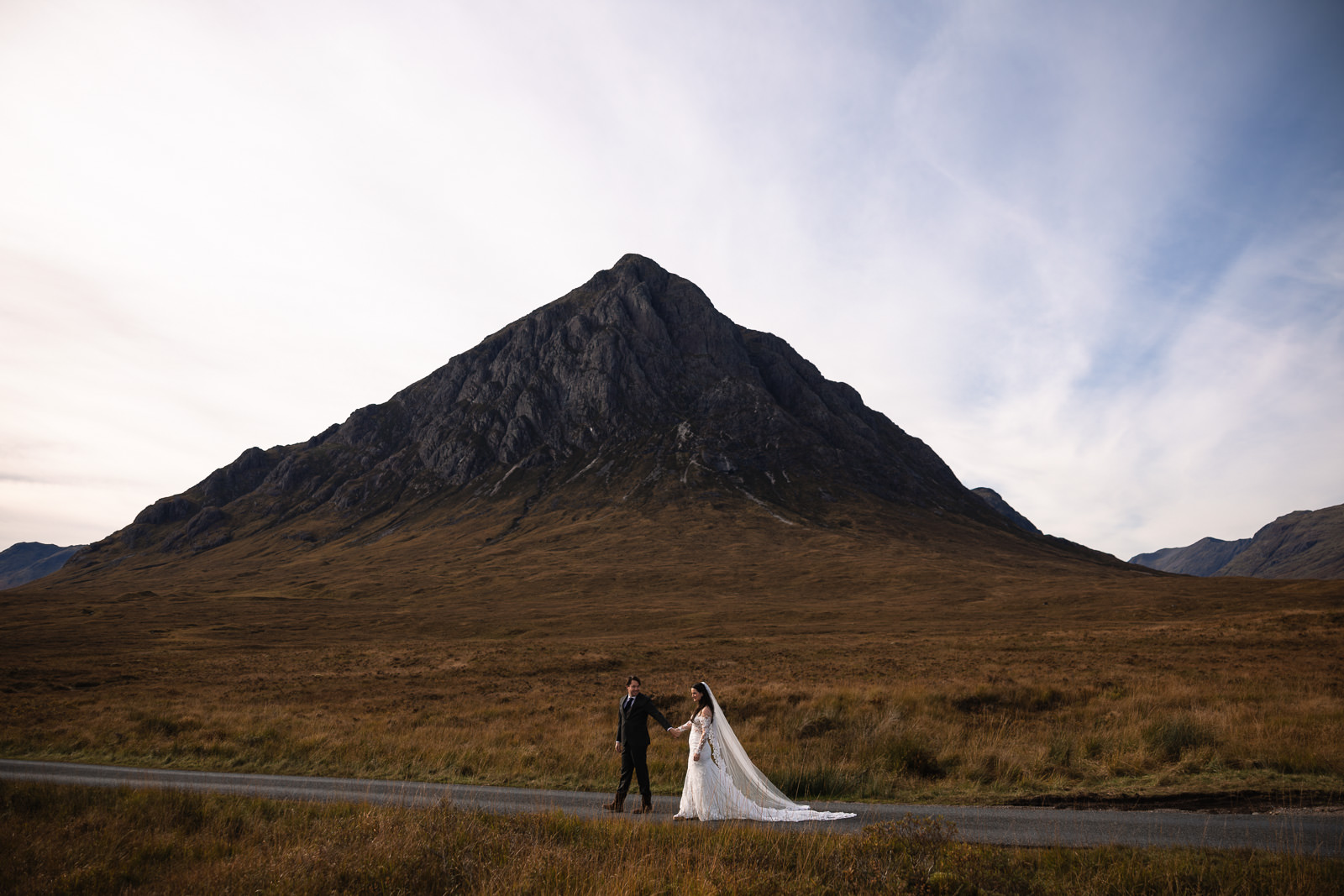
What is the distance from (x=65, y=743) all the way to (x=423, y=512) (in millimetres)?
182583

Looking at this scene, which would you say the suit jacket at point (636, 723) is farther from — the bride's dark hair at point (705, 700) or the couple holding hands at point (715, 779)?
the bride's dark hair at point (705, 700)

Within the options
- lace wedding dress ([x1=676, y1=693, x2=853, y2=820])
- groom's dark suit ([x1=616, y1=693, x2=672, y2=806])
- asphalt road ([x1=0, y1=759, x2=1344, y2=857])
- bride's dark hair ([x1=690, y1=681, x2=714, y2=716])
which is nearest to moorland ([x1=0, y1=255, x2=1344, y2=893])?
asphalt road ([x1=0, y1=759, x2=1344, y2=857])

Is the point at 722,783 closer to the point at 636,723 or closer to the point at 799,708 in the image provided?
the point at 636,723

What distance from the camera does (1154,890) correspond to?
739 centimetres

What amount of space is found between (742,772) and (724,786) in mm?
442

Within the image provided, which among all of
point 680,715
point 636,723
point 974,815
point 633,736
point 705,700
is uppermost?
point 705,700

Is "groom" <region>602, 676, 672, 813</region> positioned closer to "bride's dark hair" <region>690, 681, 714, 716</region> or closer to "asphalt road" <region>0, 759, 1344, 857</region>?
"asphalt road" <region>0, 759, 1344, 857</region>

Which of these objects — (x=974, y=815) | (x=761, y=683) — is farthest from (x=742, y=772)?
(x=761, y=683)

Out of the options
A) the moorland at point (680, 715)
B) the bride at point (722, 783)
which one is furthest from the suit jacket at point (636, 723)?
the moorland at point (680, 715)

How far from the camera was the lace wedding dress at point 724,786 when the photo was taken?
11.1 meters

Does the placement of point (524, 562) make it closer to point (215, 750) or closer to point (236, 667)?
point (236, 667)

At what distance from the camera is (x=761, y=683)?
3061 cm

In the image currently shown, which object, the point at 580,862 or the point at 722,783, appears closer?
the point at 580,862

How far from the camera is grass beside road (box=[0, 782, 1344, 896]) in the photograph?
294 inches
